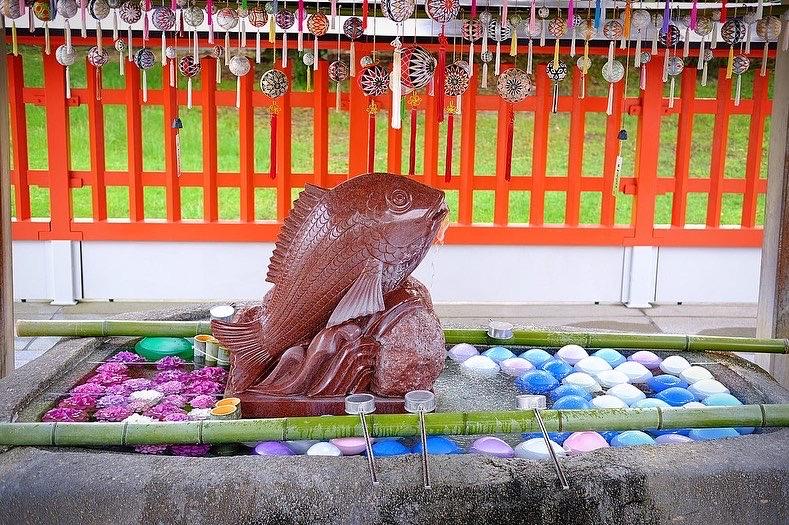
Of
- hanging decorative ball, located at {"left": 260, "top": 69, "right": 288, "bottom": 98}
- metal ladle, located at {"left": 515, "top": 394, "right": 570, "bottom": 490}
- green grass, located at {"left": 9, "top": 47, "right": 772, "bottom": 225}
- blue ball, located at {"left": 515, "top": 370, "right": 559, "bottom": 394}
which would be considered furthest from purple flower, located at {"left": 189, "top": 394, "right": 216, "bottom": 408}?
green grass, located at {"left": 9, "top": 47, "right": 772, "bottom": 225}

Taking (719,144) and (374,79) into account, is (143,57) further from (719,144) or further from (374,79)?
(719,144)

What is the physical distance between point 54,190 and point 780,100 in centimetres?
528

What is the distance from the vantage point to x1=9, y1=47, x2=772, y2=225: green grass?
36.6ft

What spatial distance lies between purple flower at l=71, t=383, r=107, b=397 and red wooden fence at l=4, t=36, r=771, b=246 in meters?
3.37

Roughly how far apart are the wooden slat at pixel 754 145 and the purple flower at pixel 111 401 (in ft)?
17.9

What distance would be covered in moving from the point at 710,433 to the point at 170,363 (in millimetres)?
2434

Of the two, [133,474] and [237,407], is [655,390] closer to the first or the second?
[237,407]

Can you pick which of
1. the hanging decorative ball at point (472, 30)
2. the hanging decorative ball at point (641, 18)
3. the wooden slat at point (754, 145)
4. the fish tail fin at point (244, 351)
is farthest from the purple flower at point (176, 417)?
the wooden slat at point (754, 145)

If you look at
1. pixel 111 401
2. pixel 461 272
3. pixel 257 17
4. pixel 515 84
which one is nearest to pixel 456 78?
pixel 515 84

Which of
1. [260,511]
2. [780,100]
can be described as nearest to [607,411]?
[260,511]

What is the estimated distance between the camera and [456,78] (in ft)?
14.4

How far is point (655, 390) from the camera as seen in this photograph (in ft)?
13.2

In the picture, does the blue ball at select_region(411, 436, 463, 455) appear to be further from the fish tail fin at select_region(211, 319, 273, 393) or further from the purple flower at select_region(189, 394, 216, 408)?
the purple flower at select_region(189, 394, 216, 408)

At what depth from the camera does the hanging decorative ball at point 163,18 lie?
15.8 feet
